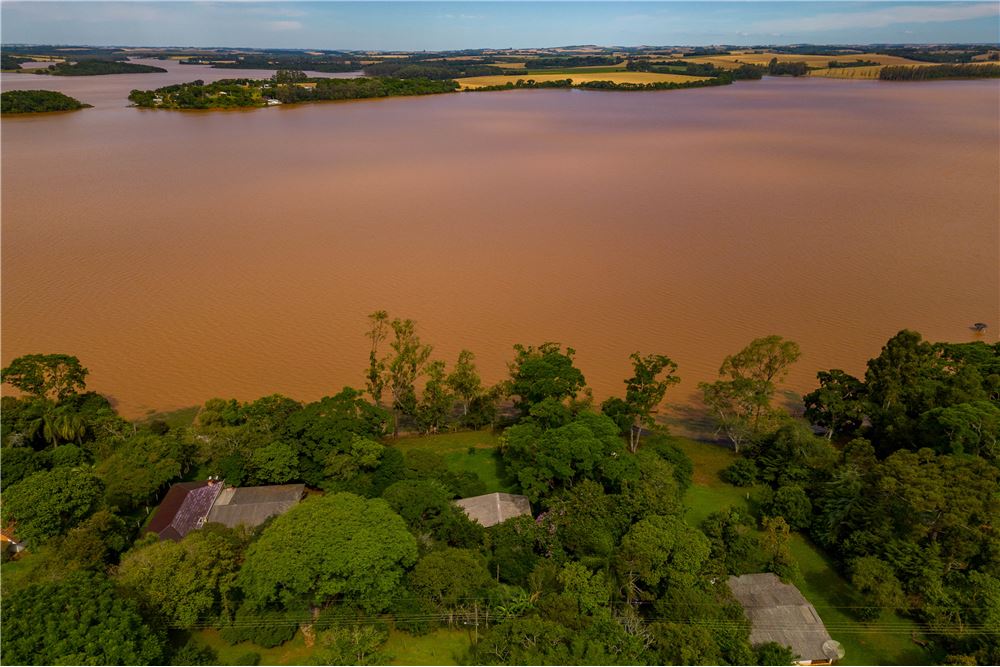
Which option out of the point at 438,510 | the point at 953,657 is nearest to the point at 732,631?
the point at 953,657

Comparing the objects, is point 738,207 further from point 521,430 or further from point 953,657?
point 953,657

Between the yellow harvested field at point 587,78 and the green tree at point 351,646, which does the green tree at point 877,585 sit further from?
the yellow harvested field at point 587,78

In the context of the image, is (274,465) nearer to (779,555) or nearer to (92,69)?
(779,555)

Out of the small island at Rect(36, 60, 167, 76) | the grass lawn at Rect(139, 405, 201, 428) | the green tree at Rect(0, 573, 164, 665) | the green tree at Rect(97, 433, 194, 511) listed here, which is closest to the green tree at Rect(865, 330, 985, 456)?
the green tree at Rect(0, 573, 164, 665)

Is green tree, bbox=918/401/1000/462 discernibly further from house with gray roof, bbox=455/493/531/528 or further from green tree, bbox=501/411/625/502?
house with gray roof, bbox=455/493/531/528

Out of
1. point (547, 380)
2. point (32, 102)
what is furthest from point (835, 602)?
point (32, 102)

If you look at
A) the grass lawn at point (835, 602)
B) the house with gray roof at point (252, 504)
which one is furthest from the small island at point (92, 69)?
the grass lawn at point (835, 602)
